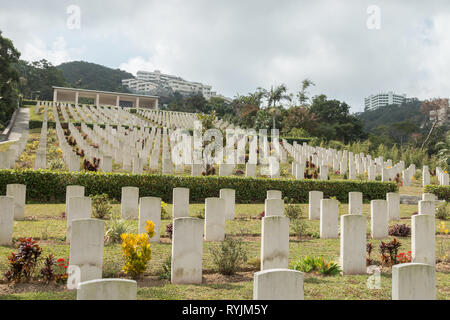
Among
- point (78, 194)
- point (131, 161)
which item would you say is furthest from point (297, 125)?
point (78, 194)

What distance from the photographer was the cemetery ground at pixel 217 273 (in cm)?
586

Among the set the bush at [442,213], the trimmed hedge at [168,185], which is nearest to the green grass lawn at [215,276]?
the bush at [442,213]

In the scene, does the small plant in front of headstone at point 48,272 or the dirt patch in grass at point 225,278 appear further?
the dirt patch in grass at point 225,278

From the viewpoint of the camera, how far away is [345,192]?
19.0m

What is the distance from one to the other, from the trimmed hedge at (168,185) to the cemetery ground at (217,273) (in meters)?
4.12

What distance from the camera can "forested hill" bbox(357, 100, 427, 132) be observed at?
83062 millimetres

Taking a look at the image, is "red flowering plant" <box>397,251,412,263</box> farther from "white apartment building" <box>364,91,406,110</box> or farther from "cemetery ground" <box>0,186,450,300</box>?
"white apartment building" <box>364,91,406,110</box>

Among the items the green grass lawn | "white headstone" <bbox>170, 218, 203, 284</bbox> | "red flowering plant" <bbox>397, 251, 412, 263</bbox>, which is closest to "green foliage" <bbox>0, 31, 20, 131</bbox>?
the green grass lawn

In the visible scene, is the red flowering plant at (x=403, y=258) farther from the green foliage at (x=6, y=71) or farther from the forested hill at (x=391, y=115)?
the forested hill at (x=391, y=115)

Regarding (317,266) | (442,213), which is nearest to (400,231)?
(442,213)

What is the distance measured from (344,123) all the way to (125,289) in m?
67.1

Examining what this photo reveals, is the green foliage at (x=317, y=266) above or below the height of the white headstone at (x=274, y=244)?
below

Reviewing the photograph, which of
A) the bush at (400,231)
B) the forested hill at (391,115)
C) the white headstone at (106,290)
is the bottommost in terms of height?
the bush at (400,231)
